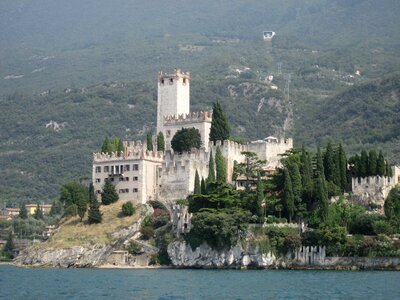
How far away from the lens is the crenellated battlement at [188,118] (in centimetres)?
10819

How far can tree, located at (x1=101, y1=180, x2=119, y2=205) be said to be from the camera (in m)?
103

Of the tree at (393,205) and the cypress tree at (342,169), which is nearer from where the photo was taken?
the tree at (393,205)

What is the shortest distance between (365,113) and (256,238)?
8766 centimetres

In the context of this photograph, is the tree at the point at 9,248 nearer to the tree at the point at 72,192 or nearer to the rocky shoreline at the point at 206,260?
the tree at the point at 72,192

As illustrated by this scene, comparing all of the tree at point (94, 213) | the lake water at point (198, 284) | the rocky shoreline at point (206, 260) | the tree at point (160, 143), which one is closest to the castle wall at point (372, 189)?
the rocky shoreline at point (206, 260)

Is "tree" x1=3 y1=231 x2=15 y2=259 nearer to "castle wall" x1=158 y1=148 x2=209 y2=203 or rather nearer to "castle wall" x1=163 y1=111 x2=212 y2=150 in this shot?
"castle wall" x1=163 y1=111 x2=212 y2=150

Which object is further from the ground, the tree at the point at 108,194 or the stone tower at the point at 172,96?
the stone tower at the point at 172,96

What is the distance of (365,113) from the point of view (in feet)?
574

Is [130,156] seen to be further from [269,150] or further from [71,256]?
[269,150]

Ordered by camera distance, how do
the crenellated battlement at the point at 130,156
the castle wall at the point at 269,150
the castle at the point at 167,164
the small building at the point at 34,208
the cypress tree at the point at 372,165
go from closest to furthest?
the cypress tree at the point at 372,165, the castle at the point at 167,164, the crenellated battlement at the point at 130,156, the castle wall at the point at 269,150, the small building at the point at 34,208

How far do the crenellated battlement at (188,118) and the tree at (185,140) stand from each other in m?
2.69

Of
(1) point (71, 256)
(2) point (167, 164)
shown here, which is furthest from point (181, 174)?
(1) point (71, 256)

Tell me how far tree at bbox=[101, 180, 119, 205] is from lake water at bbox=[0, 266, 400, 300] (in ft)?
41.0

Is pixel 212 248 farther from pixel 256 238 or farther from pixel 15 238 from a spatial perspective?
pixel 15 238
